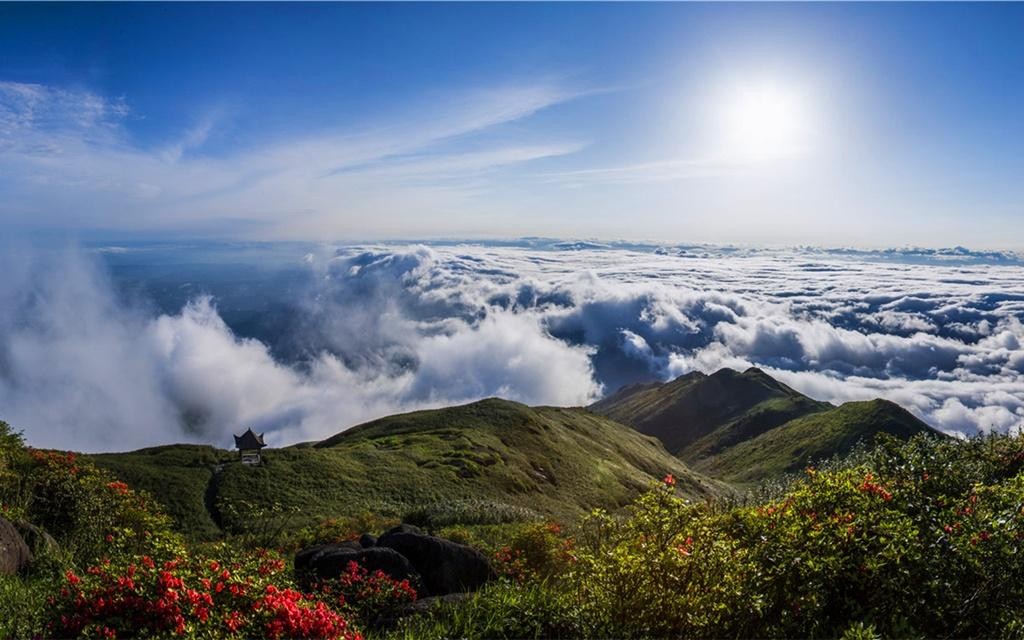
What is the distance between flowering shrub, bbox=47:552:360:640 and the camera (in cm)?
868

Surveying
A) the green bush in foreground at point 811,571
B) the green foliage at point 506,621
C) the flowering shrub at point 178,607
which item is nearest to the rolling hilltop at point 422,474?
the flowering shrub at point 178,607

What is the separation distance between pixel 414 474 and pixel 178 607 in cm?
6972

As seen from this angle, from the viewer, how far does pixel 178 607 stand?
8.89m

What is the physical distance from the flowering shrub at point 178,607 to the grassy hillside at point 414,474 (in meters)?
25.2

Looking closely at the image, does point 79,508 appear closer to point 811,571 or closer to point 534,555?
point 534,555

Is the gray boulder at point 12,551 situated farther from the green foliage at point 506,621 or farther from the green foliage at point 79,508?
the green foliage at point 506,621

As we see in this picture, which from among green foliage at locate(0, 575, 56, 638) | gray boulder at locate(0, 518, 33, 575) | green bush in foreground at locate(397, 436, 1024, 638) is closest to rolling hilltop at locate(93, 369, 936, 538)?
gray boulder at locate(0, 518, 33, 575)

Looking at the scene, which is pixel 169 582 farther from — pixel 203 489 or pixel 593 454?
pixel 593 454

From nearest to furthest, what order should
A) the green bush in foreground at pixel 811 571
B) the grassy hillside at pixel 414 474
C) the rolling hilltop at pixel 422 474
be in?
1. the green bush in foreground at pixel 811 571
2. the rolling hilltop at pixel 422 474
3. the grassy hillside at pixel 414 474

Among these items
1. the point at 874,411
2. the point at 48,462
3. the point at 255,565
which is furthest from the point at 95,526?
the point at 874,411

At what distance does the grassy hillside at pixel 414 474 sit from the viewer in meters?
57.4

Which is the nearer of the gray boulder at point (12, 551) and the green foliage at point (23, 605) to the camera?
the green foliage at point (23, 605)

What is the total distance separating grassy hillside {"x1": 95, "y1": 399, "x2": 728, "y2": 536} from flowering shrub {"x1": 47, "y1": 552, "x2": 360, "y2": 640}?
25.2 m

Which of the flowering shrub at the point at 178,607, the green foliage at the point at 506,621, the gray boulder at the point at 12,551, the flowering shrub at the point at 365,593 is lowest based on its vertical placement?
the flowering shrub at the point at 365,593
